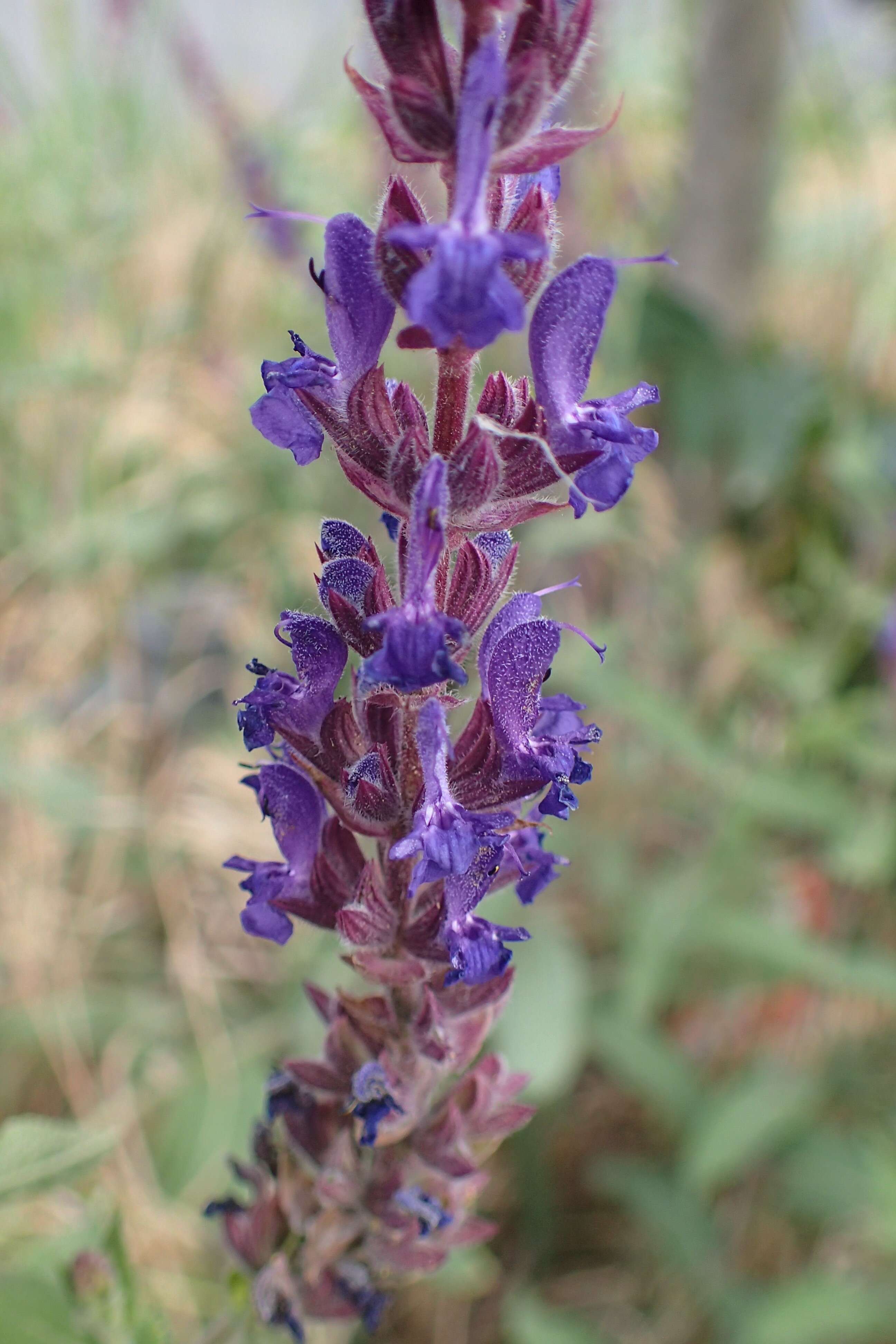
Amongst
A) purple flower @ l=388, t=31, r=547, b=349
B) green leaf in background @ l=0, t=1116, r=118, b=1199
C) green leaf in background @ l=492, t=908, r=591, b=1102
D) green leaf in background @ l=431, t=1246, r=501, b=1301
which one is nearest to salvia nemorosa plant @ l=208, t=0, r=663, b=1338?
purple flower @ l=388, t=31, r=547, b=349

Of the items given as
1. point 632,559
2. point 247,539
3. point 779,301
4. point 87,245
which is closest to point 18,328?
point 87,245

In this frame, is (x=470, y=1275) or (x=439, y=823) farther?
(x=470, y=1275)

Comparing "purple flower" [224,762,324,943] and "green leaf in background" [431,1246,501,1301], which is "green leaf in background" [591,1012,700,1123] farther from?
"purple flower" [224,762,324,943]

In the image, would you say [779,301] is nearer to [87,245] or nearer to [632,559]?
[632,559]

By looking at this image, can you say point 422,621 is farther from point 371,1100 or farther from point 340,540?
point 371,1100

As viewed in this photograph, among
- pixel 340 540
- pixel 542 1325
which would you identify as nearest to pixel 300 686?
pixel 340 540

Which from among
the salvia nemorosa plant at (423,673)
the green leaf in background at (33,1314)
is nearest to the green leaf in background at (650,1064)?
the salvia nemorosa plant at (423,673)

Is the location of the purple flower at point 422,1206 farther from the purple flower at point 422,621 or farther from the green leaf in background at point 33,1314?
the purple flower at point 422,621
